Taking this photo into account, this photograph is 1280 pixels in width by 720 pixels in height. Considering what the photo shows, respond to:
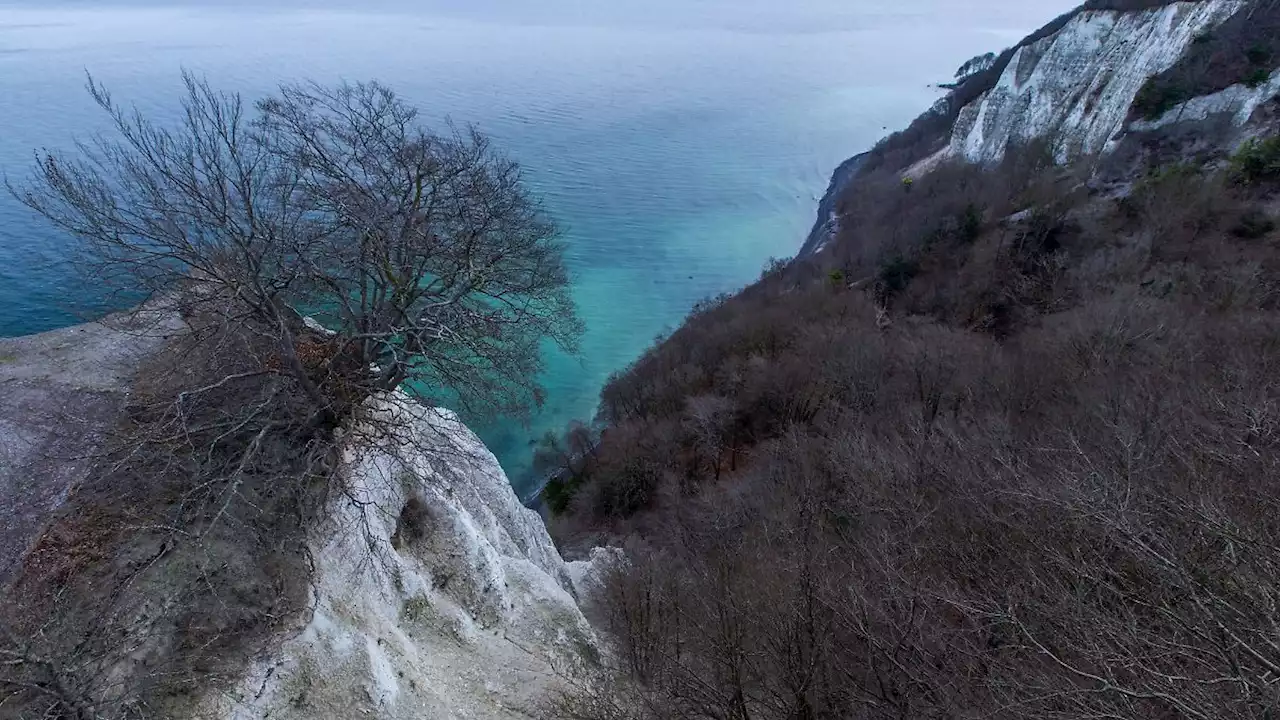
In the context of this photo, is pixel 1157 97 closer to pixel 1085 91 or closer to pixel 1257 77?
pixel 1257 77

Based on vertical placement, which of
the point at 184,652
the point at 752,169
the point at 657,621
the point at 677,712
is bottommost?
the point at 752,169

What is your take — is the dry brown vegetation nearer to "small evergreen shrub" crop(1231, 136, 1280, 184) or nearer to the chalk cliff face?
"small evergreen shrub" crop(1231, 136, 1280, 184)

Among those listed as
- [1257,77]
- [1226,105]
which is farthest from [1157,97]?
[1257,77]

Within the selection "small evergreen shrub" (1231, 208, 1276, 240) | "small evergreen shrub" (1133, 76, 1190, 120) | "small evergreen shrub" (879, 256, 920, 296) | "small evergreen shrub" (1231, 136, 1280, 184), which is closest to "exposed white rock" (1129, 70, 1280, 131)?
"small evergreen shrub" (1133, 76, 1190, 120)

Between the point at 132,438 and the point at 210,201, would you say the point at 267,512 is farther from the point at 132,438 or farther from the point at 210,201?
the point at 210,201

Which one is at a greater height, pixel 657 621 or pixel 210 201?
pixel 210 201

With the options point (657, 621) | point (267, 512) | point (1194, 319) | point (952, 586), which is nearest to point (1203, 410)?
point (952, 586)
